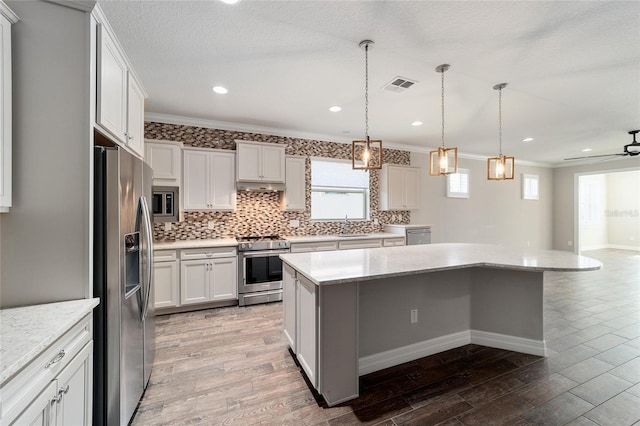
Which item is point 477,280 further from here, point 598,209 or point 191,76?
point 598,209

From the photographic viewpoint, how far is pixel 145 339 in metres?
2.04

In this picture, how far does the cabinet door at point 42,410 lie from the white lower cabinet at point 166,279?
2543 millimetres

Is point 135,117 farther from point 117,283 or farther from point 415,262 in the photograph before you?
point 415,262

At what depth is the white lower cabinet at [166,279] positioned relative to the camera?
343 centimetres

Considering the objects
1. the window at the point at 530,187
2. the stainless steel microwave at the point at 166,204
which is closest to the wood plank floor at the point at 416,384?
the stainless steel microwave at the point at 166,204

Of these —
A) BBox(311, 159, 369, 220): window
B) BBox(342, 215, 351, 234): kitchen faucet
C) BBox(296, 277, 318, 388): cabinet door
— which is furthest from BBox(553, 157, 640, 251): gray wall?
BBox(296, 277, 318, 388): cabinet door

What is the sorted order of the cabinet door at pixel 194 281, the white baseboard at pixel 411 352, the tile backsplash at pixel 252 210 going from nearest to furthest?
the white baseboard at pixel 411 352 → the cabinet door at pixel 194 281 → the tile backsplash at pixel 252 210

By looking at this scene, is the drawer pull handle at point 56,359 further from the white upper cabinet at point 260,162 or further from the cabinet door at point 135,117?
the white upper cabinet at point 260,162

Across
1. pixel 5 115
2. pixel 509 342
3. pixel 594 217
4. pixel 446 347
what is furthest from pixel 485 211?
pixel 5 115

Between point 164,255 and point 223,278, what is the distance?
32.2 inches

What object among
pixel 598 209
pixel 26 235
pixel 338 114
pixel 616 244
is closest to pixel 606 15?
pixel 338 114

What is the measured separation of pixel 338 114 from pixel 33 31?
3150 mm

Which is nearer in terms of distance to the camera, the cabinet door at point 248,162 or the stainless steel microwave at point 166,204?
the stainless steel microwave at point 166,204

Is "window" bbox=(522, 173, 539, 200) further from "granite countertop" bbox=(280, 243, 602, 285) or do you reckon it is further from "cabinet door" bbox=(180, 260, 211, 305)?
"cabinet door" bbox=(180, 260, 211, 305)
